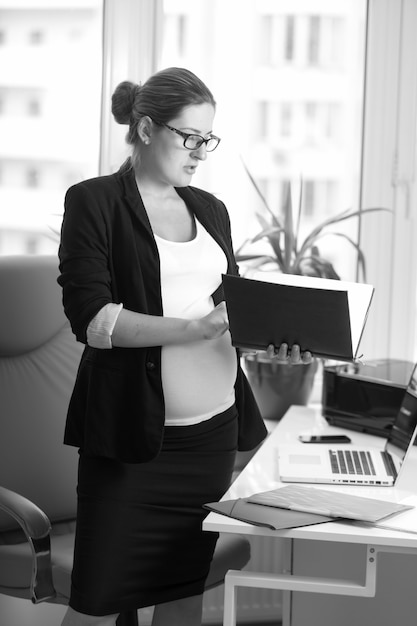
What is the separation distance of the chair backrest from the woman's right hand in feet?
2.16

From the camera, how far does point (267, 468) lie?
1.92 meters

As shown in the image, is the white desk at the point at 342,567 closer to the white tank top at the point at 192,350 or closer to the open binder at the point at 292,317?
the white tank top at the point at 192,350

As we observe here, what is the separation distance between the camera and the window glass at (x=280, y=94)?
288cm

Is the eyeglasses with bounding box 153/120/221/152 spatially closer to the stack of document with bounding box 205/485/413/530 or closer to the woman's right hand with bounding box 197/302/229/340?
the woman's right hand with bounding box 197/302/229/340

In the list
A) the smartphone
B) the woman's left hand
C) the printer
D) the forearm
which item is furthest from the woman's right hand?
the printer

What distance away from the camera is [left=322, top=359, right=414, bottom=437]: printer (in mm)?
2271

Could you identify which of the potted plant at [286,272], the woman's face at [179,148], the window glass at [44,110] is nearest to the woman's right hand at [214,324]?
the woman's face at [179,148]

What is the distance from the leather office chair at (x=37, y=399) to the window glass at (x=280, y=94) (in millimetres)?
897

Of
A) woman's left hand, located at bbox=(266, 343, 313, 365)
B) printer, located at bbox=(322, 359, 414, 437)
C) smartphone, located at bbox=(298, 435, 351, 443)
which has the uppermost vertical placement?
woman's left hand, located at bbox=(266, 343, 313, 365)

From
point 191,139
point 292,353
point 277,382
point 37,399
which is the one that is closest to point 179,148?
point 191,139

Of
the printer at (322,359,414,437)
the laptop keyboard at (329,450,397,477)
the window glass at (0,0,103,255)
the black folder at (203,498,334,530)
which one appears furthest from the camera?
the window glass at (0,0,103,255)

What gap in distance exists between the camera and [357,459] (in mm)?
1972

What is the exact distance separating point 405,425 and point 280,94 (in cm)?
142

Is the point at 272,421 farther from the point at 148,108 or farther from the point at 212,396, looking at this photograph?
the point at 148,108
